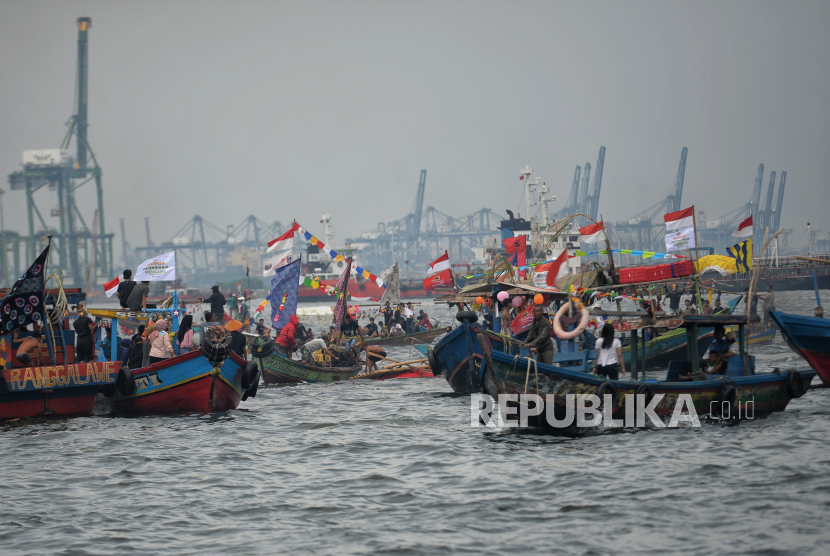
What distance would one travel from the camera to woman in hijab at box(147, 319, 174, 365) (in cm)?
1747

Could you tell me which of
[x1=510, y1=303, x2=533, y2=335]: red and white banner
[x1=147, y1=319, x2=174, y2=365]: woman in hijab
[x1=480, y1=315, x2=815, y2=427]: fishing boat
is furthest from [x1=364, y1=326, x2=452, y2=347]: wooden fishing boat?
[x1=480, y1=315, x2=815, y2=427]: fishing boat

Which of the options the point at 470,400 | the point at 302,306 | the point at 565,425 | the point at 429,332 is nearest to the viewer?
the point at 565,425

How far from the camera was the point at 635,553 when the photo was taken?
8.52 metres

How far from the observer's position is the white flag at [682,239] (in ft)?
64.9

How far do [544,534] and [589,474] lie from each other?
2475mm

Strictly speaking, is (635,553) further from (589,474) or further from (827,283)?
(827,283)

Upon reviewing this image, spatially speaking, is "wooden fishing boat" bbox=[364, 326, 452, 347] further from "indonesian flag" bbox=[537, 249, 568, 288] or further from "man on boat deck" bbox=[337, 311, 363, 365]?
"indonesian flag" bbox=[537, 249, 568, 288]

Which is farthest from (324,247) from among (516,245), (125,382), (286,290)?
(516,245)

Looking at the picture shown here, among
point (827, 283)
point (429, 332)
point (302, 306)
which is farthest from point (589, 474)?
point (302, 306)

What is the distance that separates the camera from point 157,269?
2009cm

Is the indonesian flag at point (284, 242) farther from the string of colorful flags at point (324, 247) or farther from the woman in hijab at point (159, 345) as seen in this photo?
the woman in hijab at point (159, 345)

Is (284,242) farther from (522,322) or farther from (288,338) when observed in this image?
(522,322)

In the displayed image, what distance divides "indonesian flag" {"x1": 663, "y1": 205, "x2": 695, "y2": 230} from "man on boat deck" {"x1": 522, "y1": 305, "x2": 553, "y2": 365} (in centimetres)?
702

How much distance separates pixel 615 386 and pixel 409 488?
4.26 meters
